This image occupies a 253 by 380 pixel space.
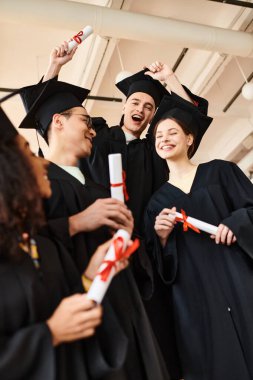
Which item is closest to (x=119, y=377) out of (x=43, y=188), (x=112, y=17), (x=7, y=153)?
(x=43, y=188)

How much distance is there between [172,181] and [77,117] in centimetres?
63

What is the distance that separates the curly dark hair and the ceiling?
105 inches

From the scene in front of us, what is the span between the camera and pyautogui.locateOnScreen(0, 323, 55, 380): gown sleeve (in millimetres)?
849

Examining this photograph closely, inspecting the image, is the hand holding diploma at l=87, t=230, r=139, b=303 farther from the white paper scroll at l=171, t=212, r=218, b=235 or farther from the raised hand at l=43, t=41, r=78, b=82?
the raised hand at l=43, t=41, r=78, b=82

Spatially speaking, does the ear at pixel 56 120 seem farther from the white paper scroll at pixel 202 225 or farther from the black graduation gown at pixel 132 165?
the white paper scroll at pixel 202 225

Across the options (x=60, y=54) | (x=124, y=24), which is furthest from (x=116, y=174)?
(x=124, y=24)

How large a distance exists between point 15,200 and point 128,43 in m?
4.45

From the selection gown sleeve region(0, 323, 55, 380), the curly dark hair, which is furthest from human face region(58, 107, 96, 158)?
gown sleeve region(0, 323, 55, 380)

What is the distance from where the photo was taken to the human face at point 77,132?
5.62ft

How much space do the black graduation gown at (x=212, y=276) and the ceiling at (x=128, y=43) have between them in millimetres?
2227

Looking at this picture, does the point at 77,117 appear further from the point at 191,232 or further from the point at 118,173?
the point at 191,232

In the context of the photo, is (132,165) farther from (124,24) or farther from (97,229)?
(124,24)

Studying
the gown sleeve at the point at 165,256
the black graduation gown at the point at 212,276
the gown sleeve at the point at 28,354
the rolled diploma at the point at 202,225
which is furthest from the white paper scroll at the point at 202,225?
the gown sleeve at the point at 28,354

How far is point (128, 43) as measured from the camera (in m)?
4.91
